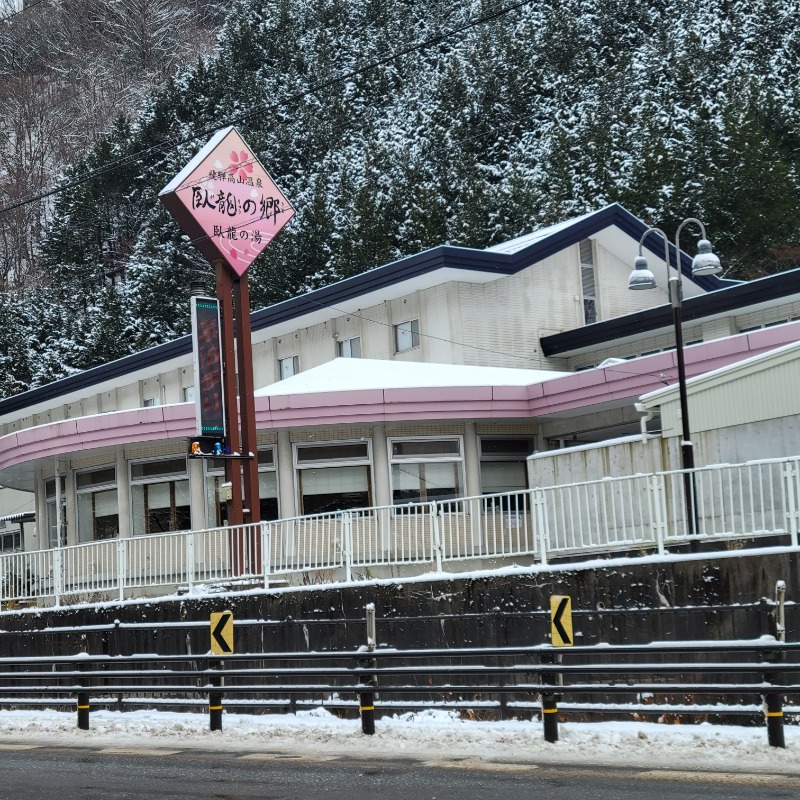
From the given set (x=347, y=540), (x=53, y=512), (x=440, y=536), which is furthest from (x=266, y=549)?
(x=53, y=512)

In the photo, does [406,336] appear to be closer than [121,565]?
No

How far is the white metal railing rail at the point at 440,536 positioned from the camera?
13773mm

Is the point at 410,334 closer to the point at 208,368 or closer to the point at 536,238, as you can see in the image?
the point at 536,238

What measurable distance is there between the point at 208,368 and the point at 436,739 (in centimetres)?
1038

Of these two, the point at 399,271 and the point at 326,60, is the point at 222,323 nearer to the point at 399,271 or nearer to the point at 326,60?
the point at 399,271

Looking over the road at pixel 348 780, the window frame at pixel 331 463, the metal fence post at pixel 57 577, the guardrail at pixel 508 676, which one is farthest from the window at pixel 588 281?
the road at pixel 348 780

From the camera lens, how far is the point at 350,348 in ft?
99.4

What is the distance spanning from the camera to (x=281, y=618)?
55.8 ft

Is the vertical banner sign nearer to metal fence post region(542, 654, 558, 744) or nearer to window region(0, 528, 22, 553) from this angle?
metal fence post region(542, 654, 558, 744)

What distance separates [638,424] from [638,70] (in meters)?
40.5

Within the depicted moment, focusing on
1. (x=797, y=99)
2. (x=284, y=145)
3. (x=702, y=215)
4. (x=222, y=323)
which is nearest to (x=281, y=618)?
(x=222, y=323)

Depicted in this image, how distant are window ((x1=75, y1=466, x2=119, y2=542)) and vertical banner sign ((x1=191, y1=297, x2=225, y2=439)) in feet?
16.8

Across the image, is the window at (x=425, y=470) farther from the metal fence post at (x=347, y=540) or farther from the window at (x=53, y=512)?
the window at (x=53, y=512)

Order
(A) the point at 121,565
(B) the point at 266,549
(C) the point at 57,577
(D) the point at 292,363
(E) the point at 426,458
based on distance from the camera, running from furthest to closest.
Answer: (D) the point at 292,363 → (E) the point at 426,458 → (C) the point at 57,577 → (A) the point at 121,565 → (B) the point at 266,549
